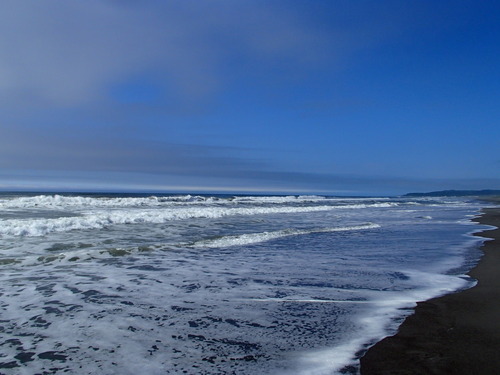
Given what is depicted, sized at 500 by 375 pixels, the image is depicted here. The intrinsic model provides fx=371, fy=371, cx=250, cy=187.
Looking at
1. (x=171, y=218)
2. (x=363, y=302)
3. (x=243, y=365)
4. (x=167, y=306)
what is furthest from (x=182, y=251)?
(x=171, y=218)

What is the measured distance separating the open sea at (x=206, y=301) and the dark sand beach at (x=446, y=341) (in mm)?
215

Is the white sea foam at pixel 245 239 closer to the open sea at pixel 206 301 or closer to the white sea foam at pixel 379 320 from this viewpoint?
the open sea at pixel 206 301

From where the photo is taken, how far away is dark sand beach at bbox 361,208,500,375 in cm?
340

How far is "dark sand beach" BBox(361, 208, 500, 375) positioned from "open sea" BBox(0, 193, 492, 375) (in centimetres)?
22

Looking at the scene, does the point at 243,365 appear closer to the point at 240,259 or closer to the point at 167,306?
the point at 167,306

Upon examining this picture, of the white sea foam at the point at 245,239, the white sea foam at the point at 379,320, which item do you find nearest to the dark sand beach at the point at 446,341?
the white sea foam at the point at 379,320

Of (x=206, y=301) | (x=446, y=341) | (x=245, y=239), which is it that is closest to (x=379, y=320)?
(x=446, y=341)

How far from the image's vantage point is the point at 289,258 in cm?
962

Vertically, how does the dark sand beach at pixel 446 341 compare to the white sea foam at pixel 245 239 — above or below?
above

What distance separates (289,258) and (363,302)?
4.05m

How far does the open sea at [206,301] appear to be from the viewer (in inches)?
144

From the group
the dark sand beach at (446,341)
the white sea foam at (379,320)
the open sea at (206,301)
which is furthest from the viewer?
the open sea at (206,301)

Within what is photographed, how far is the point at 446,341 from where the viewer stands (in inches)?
158

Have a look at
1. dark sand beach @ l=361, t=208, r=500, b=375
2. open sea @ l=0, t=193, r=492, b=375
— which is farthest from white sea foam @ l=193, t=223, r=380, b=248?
dark sand beach @ l=361, t=208, r=500, b=375
